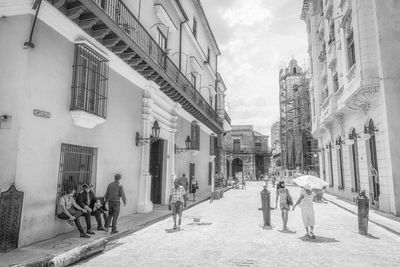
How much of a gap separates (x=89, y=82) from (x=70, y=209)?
3.36m

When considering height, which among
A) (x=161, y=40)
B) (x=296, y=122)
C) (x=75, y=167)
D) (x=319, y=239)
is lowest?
(x=319, y=239)

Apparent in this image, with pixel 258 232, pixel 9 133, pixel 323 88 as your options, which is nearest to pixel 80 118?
pixel 9 133

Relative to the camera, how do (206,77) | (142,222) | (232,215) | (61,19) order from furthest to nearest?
(206,77)
(232,215)
(142,222)
(61,19)

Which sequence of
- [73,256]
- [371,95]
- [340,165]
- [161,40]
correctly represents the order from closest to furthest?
[73,256], [371,95], [161,40], [340,165]

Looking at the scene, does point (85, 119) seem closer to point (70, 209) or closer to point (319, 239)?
point (70, 209)

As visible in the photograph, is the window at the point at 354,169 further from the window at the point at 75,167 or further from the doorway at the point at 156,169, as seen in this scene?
the window at the point at 75,167

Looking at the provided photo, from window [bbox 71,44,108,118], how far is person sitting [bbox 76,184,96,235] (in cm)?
201

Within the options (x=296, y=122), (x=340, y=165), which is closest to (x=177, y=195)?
(x=340, y=165)

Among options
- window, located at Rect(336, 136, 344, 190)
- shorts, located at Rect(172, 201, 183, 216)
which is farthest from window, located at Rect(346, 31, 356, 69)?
shorts, located at Rect(172, 201, 183, 216)

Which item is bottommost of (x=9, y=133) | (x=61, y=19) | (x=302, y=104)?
(x=9, y=133)

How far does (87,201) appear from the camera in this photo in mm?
7371

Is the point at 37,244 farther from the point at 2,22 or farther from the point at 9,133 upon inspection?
the point at 2,22

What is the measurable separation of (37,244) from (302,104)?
46540 millimetres

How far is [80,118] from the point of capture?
746 cm
